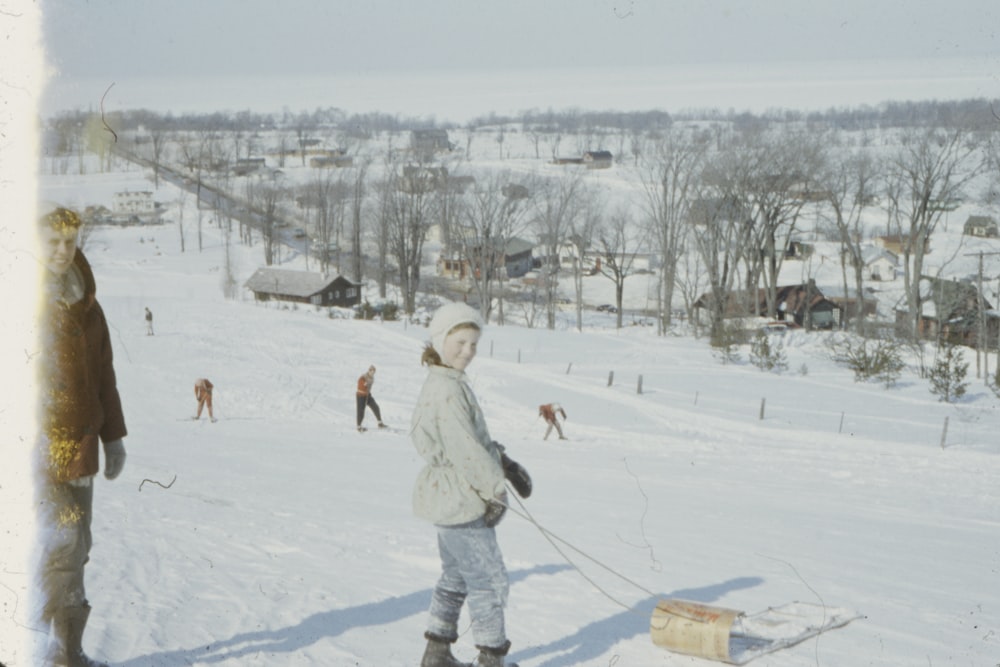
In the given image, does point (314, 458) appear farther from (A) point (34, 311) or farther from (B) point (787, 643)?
(A) point (34, 311)

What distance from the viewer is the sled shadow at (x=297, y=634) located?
496 centimetres

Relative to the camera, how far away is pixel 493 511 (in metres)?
4.53

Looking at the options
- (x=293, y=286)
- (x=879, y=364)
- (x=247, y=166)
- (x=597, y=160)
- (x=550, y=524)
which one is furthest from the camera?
(x=597, y=160)

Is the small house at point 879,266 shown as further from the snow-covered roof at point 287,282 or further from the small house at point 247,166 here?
the small house at point 247,166

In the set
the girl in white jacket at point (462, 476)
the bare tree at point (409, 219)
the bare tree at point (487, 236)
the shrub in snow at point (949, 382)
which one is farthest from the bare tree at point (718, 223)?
the girl in white jacket at point (462, 476)

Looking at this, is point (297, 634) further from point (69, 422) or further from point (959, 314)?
point (959, 314)

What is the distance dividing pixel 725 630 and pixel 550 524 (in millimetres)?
4283

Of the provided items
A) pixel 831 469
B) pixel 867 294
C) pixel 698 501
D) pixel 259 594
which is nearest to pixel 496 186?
pixel 867 294

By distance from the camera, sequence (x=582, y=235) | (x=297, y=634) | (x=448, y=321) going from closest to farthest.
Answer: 1. (x=448, y=321)
2. (x=297, y=634)
3. (x=582, y=235)

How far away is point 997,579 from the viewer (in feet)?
27.2

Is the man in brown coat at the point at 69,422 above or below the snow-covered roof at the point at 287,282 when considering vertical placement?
above

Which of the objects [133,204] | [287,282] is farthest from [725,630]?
[287,282]

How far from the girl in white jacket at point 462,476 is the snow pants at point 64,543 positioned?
1.55 metres

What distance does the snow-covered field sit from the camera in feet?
18.3
